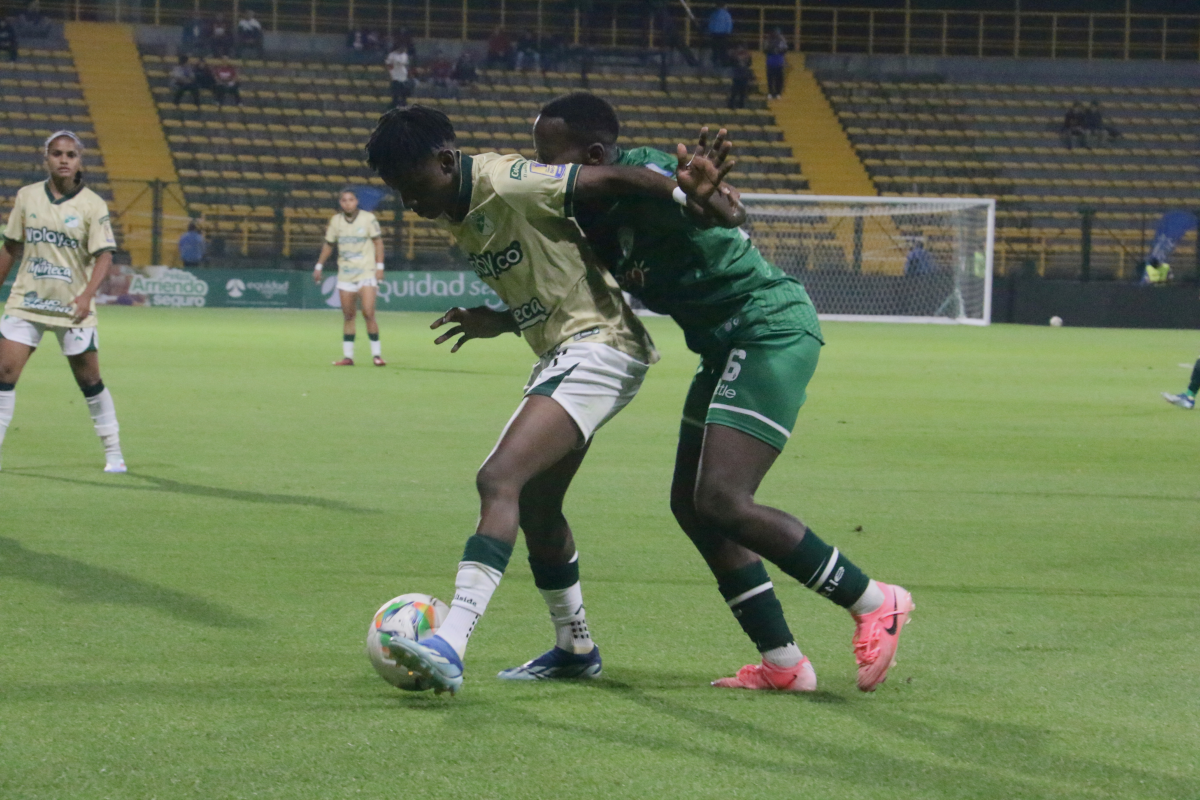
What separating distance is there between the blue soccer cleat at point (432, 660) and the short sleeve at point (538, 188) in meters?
1.21

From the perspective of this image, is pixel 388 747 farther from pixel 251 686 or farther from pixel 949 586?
pixel 949 586

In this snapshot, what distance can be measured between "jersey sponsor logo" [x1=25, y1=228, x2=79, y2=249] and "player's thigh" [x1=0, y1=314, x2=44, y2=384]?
0.48 m

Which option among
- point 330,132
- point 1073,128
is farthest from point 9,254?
point 1073,128

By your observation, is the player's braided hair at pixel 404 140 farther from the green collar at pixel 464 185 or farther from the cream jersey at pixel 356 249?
the cream jersey at pixel 356 249

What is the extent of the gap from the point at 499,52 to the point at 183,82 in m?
8.39

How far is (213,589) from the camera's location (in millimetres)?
5750

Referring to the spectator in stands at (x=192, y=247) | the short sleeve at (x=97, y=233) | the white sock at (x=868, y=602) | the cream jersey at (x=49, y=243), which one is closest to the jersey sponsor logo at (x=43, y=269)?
the cream jersey at (x=49, y=243)

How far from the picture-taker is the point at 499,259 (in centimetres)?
430

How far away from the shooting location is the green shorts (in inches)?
171

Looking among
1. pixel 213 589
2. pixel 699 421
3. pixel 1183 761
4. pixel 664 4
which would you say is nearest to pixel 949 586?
pixel 699 421

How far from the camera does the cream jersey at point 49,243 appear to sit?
8.74 meters

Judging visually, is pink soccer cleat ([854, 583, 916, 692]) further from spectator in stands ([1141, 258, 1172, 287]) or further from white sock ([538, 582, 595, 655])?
spectator in stands ([1141, 258, 1172, 287])

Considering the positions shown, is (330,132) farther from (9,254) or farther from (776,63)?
(9,254)

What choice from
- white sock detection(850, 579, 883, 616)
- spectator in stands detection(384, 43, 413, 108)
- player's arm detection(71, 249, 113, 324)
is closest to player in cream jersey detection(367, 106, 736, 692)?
white sock detection(850, 579, 883, 616)
